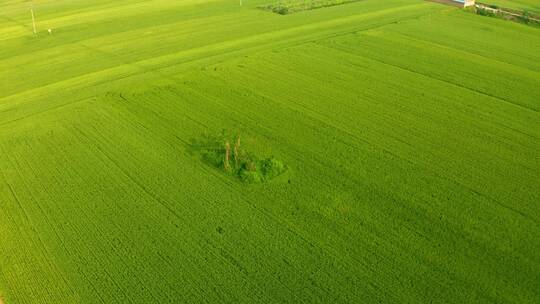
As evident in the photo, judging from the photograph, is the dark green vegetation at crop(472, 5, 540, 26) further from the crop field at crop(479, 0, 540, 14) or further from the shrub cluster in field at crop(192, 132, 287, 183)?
the shrub cluster in field at crop(192, 132, 287, 183)

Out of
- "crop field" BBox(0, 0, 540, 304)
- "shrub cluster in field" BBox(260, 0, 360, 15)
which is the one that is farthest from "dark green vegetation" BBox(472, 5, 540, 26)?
"shrub cluster in field" BBox(260, 0, 360, 15)

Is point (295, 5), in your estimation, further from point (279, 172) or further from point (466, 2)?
point (279, 172)

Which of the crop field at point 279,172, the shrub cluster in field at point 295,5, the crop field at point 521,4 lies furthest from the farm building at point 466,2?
the crop field at point 279,172

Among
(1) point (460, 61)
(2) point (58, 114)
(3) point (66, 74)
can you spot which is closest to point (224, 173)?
(2) point (58, 114)

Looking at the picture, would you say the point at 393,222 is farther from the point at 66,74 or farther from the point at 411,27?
the point at 411,27

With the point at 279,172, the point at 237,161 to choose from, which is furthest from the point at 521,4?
the point at 237,161

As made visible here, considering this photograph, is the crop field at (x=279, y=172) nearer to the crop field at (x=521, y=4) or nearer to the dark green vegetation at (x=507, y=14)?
the dark green vegetation at (x=507, y=14)

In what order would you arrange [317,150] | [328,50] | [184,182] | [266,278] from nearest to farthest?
[266,278] → [184,182] → [317,150] → [328,50]
